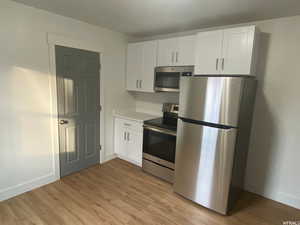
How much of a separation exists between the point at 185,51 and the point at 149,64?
0.73 meters

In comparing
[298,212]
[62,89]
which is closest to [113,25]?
[62,89]

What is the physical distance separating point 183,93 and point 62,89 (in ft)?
5.96

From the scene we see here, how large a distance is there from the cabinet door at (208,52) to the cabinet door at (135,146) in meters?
1.51

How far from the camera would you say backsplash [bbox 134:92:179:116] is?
11.2 ft

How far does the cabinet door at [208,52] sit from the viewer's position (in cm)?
236

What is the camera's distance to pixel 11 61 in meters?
2.20

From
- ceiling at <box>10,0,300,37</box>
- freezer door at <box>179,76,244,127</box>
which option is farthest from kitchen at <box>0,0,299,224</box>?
ceiling at <box>10,0,300,37</box>

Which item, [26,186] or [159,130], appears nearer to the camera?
[26,186]

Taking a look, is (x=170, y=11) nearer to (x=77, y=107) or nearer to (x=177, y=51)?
(x=177, y=51)

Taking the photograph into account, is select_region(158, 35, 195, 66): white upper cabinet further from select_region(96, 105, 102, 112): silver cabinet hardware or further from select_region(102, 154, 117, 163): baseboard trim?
select_region(102, 154, 117, 163): baseboard trim

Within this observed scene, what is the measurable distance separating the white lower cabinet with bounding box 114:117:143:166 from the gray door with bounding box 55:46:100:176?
395 mm

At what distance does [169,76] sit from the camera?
302 centimetres

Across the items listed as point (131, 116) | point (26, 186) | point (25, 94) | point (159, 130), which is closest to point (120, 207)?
point (159, 130)

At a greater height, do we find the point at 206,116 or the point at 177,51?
the point at 177,51
